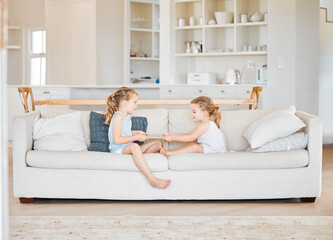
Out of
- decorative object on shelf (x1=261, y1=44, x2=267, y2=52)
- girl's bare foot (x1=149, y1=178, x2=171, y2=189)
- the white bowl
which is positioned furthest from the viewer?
the white bowl

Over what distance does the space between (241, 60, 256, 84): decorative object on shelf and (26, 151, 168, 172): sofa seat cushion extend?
401cm

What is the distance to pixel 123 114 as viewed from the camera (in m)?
3.99

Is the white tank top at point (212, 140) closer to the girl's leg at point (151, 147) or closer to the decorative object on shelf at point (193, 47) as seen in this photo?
the girl's leg at point (151, 147)

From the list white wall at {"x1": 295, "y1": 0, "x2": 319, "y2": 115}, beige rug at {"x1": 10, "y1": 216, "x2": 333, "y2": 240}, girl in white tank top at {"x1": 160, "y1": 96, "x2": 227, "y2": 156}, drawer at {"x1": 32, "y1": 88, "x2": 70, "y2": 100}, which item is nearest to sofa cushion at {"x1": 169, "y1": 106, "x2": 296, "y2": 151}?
girl in white tank top at {"x1": 160, "y1": 96, "x2": 227, "y2": 156}

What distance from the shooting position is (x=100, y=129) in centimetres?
418

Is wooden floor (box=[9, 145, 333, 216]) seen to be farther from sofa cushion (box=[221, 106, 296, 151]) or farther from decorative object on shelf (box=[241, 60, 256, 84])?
decorative object on shelf (box=[241, 60, 256, 84])

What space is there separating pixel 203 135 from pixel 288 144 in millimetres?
682

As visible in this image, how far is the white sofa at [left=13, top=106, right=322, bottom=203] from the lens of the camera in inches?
150

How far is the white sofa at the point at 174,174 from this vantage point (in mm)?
3809

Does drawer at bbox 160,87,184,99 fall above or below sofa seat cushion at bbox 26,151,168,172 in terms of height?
above

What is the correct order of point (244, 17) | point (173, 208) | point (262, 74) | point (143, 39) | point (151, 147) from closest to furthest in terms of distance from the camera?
1. point (173, 208)
2. point (151, 147)
3. point (262, 74)
4. point (244, 17)
5. point (143, 39)

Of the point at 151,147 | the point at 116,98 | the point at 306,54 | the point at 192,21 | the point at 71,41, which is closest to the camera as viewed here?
the point at 116,98

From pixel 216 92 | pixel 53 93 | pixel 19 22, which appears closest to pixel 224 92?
pixel 216 92

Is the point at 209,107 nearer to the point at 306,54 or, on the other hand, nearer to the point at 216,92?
the point at 216,92
